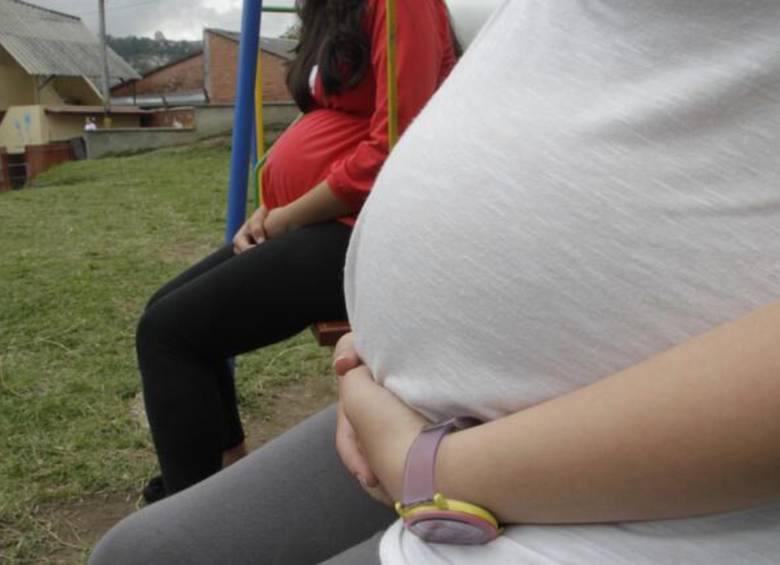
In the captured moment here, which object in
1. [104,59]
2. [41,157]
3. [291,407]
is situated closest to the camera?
[291,407]

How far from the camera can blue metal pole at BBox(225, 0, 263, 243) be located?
1525 mm

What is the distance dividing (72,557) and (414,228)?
1.23 m

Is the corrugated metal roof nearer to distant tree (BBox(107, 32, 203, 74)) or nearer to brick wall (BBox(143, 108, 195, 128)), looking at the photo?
brick wall (BBox(143, 108, 195, 128))

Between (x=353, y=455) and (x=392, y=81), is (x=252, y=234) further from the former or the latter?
(x=353, y=455)

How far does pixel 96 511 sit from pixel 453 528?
1.37 m

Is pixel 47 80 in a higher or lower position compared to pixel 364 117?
lower

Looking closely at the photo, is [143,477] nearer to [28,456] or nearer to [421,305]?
[28,456]

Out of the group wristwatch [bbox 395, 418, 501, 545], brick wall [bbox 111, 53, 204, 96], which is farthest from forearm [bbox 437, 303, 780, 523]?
brick wall [bbox 111, 53, 204, 96]

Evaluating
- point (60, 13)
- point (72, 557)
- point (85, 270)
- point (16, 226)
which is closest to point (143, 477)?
point (72, 557)

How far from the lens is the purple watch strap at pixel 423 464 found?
54 cm

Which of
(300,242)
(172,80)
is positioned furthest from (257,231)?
(172,80)

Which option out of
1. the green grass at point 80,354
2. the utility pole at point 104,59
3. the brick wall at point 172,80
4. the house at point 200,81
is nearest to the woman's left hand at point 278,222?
the green grass at point 80,354

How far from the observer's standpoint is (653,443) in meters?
0.45

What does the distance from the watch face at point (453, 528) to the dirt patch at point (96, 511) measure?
3.94ft
